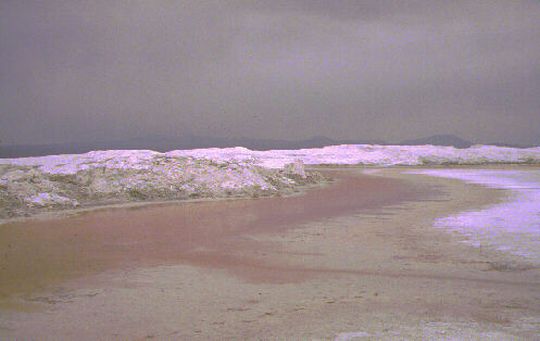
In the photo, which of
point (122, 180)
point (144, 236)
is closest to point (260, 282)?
point (144, 236)

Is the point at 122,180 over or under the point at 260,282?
over

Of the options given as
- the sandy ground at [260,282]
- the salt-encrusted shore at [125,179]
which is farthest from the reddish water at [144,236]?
the salt-encrusted shore at [125,179]

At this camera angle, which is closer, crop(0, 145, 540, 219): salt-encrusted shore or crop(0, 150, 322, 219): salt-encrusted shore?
crop(0, 145, 540, 219): salt-encrusted shore

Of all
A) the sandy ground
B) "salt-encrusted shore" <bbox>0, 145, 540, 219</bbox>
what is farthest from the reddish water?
"salt-encrusted shore" <bbox>0, 145, 540, 219</bbox>

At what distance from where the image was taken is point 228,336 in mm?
4887

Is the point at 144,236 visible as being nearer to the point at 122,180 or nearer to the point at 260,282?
the point at 260,282

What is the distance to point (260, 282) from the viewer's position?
22.8ft

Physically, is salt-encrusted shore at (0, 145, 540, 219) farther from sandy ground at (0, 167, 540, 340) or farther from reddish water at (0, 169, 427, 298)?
sandy ground at (0, 167, 540, 340)

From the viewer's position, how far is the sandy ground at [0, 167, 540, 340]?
5101 millimetres

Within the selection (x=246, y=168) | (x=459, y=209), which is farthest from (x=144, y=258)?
(x=246, y=168)

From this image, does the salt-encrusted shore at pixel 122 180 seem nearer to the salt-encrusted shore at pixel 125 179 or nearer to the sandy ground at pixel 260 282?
the salt-encrusted shore at pixel 125 179

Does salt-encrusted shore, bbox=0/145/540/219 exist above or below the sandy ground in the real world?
above

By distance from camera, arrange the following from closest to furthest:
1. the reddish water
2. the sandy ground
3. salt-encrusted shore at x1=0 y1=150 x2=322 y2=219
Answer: the sandy ground < the reddish water < salt-encrusted shore at x1=0 y1=150 x2=322 y2=219

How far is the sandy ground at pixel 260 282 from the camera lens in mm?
5101
